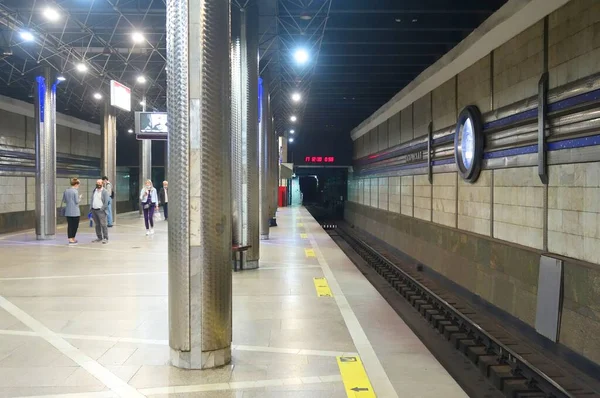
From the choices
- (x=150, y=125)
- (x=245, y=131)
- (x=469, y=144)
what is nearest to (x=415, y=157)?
(x=469, y=144)

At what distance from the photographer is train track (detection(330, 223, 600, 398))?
20.3ft

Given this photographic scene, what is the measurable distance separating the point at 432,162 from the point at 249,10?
7.30 meters

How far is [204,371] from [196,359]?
0.12 metres

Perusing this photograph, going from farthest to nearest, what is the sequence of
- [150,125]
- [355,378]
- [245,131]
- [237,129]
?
[150,125] → [245,131] → [237,129] → [355,378]

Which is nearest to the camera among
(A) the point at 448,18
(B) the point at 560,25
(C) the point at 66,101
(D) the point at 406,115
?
(B) the point at 560,25

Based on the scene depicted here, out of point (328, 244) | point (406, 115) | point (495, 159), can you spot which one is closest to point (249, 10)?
point (495, 159)

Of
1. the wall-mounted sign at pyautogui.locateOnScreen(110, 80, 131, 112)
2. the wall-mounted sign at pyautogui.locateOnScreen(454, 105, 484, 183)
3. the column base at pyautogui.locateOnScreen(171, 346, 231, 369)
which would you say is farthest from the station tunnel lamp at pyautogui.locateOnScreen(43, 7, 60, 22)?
the column base at pyautogui.locateOnScreen(171, 346, 231, 369)

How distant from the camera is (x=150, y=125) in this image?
14.5 metres

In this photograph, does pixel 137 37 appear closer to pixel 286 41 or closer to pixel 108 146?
pixel 286 41

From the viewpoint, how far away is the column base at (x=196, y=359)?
15.3 ft

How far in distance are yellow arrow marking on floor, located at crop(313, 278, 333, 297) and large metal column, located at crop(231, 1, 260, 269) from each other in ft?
5.73

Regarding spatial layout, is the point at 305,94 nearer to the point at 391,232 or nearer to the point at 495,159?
the point at 391,232

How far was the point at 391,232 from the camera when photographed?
72.7 feet

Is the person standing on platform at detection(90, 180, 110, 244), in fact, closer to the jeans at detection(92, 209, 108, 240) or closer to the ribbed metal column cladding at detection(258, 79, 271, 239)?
the jeans at detection(92, 209, 108, 240)
